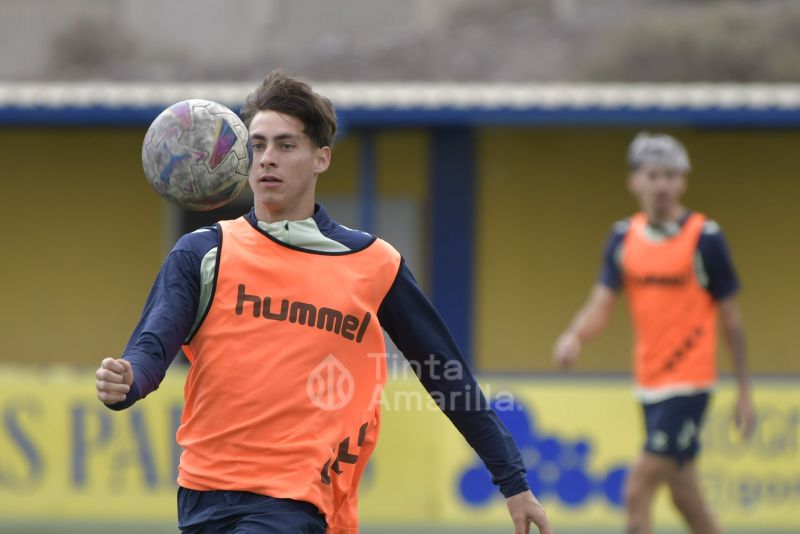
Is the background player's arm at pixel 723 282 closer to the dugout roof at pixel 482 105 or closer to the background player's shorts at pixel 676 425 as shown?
the background player's shorts at pixel 676 425

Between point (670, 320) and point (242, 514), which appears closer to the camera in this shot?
point (242, 514)

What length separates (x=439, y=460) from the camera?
383 inches

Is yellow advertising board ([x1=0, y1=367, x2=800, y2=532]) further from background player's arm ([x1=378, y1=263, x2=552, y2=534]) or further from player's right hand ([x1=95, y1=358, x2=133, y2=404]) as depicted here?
player's right hand ([x1=95, y1=358, x2=133, y2=404])

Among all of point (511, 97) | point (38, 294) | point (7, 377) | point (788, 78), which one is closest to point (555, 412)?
point (7, 377)

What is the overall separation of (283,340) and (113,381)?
611mm

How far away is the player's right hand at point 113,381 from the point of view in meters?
3.34

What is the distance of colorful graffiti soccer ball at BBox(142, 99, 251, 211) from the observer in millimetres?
3889

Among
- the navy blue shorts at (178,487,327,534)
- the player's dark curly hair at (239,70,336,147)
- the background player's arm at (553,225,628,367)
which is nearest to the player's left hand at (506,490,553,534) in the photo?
the navy blue shorts at (178,487,327,534)

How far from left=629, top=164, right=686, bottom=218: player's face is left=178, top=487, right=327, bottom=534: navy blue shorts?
418 cm

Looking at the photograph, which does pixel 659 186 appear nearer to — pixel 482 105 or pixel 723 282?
pixel 723 282

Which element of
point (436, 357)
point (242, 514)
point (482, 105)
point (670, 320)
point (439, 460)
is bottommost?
point (242, 514)

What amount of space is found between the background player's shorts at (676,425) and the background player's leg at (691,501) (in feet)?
0.22

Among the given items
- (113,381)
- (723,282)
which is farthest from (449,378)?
(723,282)

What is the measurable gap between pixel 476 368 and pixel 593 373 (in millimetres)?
1283
